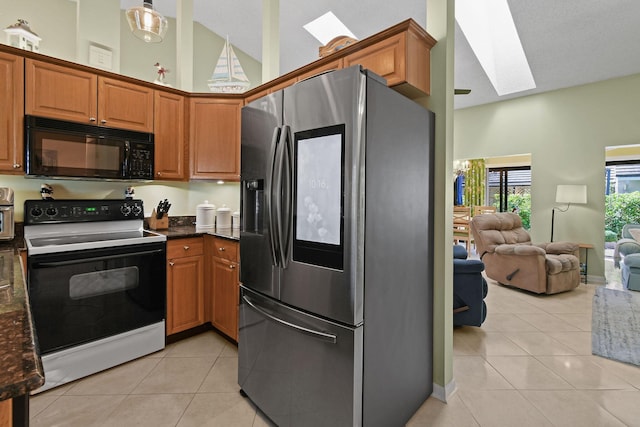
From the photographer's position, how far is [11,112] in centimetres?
225

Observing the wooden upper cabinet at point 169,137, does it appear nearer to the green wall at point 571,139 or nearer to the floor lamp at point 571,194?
the floor lamp at point 571,194

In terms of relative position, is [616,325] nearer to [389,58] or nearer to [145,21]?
[389,58]

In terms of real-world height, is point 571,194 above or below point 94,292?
above

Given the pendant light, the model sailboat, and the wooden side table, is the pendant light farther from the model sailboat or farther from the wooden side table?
the wooden side table

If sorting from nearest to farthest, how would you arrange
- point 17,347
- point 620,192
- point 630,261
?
point 17,347
point 630,261
point 620,192

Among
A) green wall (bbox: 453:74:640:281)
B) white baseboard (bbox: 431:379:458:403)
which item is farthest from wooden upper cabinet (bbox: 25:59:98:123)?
green wall (bbox: 453:74:640:281)

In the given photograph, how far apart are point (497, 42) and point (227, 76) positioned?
4.32 m

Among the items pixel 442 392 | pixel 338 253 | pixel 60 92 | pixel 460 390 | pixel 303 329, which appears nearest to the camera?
pixel 338 253

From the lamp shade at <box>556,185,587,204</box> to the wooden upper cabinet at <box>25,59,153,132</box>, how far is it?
19.7 ft

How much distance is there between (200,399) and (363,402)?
1196mm

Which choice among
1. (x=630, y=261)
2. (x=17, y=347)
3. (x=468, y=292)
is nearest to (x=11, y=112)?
(x=17, y=347)

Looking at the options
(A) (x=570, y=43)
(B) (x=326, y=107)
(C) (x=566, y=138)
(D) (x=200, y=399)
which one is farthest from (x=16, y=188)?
(C) (x=566, y=138)

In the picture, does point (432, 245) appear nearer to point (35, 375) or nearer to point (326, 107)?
point (326, 107)

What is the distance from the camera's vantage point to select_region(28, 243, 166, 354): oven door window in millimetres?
2078
